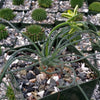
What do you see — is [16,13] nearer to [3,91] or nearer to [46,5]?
[46,5]

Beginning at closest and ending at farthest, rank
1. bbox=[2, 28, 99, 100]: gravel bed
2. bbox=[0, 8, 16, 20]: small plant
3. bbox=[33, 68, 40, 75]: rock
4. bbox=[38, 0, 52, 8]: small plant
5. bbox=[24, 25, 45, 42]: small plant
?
bbox=[2, 28, 99, 100]: gravel bed, bbox=[33, 68, 40, 75]: rock, bbox=[24, 25, 45, 42]: small plant, bbox=[0, 8, 16, 20]: small plant, bbox=[38, 0, 52, 8]: small plant

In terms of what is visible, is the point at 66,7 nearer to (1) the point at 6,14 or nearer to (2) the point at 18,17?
(2) the point at 18,17

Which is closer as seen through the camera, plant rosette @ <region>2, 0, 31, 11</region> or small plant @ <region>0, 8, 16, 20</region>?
small plant @ <region>0, 8, 16, 20</region>

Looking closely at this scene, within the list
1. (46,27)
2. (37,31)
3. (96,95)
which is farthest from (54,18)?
(96,95)

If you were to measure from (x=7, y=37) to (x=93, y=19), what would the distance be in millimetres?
1271

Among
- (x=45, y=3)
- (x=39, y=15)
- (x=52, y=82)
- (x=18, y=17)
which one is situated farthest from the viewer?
(x=45, y=3)

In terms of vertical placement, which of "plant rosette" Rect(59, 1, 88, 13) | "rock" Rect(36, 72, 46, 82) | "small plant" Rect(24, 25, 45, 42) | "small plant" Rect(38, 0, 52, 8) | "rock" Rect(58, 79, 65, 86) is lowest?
"rock" Rect(58, 79, 65, 86)

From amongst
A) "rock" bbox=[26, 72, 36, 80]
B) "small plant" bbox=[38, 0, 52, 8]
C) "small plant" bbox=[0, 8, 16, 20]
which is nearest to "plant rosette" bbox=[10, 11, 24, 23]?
"small plant" bbox=[0, 8, 16, 20]

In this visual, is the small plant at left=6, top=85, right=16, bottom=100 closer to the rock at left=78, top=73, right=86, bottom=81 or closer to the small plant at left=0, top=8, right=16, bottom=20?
the rock at left=78, top=73, right=86, bottom=81

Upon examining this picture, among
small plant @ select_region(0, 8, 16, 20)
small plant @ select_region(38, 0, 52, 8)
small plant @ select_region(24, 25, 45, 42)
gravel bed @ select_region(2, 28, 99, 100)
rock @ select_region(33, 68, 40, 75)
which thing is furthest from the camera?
small plant @ select_region(38, 0, 52, 8)

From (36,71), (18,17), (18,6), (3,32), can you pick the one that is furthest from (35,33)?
(18,6)

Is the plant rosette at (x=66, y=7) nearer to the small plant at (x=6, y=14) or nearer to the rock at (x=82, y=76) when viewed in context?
the small plant at (x=6, y=14)

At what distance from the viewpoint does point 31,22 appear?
2365 millimetres

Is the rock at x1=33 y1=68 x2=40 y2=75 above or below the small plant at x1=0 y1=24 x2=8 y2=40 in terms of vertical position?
below
